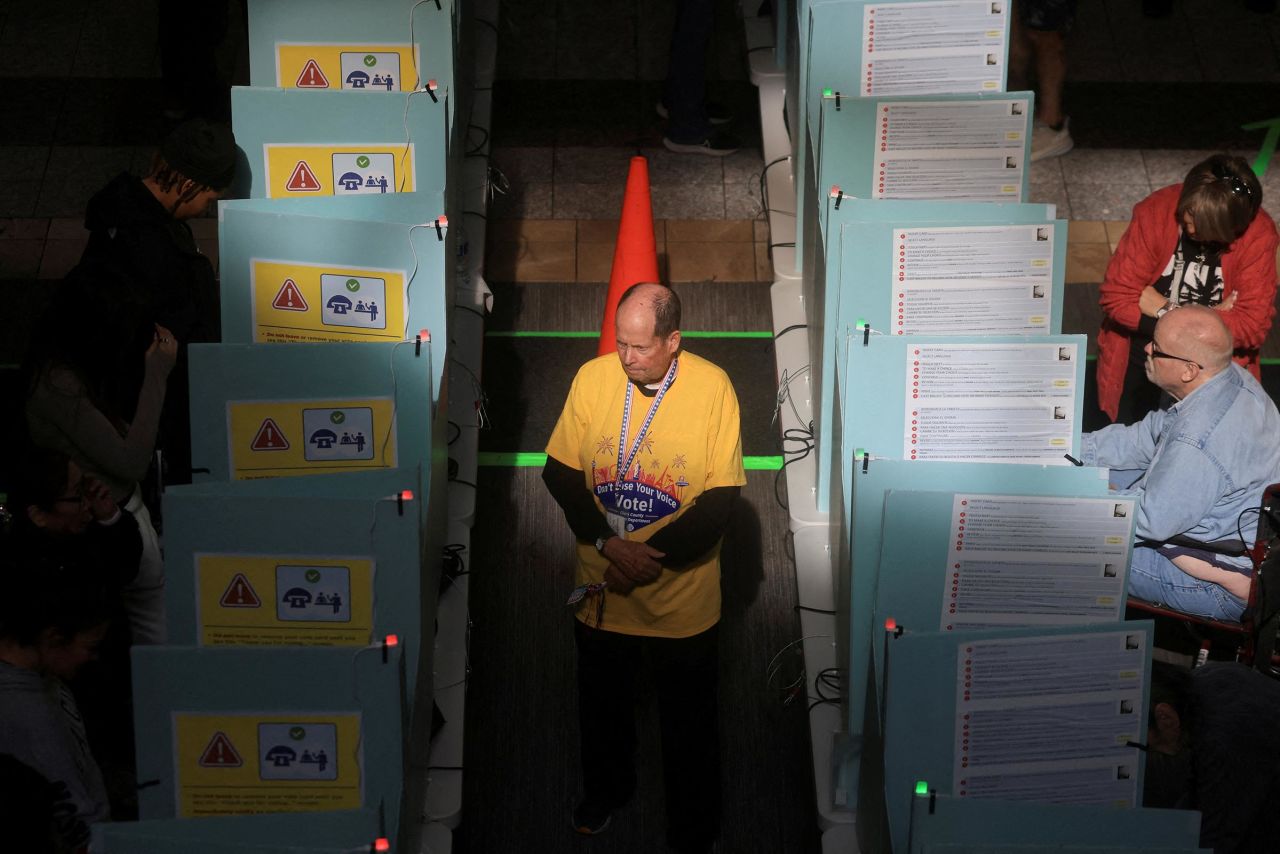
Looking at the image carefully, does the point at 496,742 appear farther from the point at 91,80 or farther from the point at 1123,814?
the point at 91,80

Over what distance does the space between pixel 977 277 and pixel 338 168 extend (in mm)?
1817

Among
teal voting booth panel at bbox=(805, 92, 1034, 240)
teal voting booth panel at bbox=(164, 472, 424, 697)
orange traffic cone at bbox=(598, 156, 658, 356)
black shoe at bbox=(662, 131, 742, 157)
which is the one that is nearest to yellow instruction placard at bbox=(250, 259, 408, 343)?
teal voting booth panel at bbox=(164, 472, 424, 697)

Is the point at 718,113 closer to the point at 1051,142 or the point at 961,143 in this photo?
the point at 1051,142

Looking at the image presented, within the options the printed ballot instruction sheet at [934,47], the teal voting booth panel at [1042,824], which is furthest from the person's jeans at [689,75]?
the teal voting booth panel at [1042,824]

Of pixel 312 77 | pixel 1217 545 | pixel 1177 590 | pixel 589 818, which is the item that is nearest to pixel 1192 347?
pixel 1217 545

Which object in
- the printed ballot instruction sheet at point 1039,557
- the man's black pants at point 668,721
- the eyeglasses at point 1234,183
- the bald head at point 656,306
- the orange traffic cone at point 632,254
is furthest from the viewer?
the orange traffic cone at point 632,254

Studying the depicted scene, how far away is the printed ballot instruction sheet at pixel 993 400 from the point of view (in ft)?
12.6

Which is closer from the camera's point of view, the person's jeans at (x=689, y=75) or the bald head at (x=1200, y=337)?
the bald head at (x=1200, y=337)

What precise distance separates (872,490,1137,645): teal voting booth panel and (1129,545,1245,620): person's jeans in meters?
0.88

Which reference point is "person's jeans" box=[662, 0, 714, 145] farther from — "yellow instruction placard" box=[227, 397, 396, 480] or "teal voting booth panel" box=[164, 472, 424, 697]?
"teal voting booth panel" box=[164, 472, 424, 697]

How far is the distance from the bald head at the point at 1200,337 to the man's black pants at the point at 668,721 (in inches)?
58.2

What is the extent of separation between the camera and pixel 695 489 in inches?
155

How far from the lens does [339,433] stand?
384 centimetres

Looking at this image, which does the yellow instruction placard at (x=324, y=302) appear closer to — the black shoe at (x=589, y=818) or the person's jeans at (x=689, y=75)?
the black shoe at (x=589, y=818)
